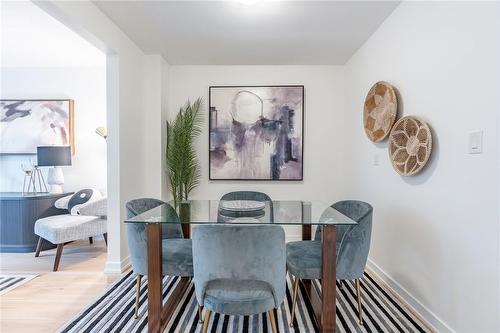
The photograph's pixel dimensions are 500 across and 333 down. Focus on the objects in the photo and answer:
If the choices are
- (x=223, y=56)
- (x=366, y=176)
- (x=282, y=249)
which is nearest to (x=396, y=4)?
(x=366, y=176)

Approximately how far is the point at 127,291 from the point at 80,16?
238 centimetres

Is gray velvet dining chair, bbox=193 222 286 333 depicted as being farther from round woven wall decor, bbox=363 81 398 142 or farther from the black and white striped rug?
round woven wall decor, bbox=363 81 398 142

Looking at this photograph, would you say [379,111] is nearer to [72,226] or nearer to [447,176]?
[447,176]

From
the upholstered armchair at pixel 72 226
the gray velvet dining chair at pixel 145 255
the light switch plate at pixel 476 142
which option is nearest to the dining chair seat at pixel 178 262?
the gray velvet dining chair at pixel 145 255

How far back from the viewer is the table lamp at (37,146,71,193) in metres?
3.20

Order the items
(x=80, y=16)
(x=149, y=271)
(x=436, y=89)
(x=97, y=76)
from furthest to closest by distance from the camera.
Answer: (x=97, y=76)
(x=80, y=16)
(x=436, y=89)
(x=149, y=271)

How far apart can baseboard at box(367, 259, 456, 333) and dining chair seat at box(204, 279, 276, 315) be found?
4.02 feet

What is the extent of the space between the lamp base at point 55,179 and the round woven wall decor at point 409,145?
3989 mm

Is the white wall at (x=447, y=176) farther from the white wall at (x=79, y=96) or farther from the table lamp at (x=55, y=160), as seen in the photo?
the table lamp at (x=55, y=160)

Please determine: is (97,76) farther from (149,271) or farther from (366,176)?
Result: (366,176)

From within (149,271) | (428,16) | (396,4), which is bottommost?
(149,271)

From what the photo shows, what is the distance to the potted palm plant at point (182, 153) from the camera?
3.24m

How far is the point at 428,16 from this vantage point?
182 centimetres

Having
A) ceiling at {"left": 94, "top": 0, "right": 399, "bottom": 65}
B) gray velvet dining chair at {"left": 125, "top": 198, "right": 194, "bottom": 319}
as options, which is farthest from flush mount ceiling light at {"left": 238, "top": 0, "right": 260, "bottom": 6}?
gray velvet dining chair at {"left": 125, "top": 198, "right": 194, "bottom": 319}
